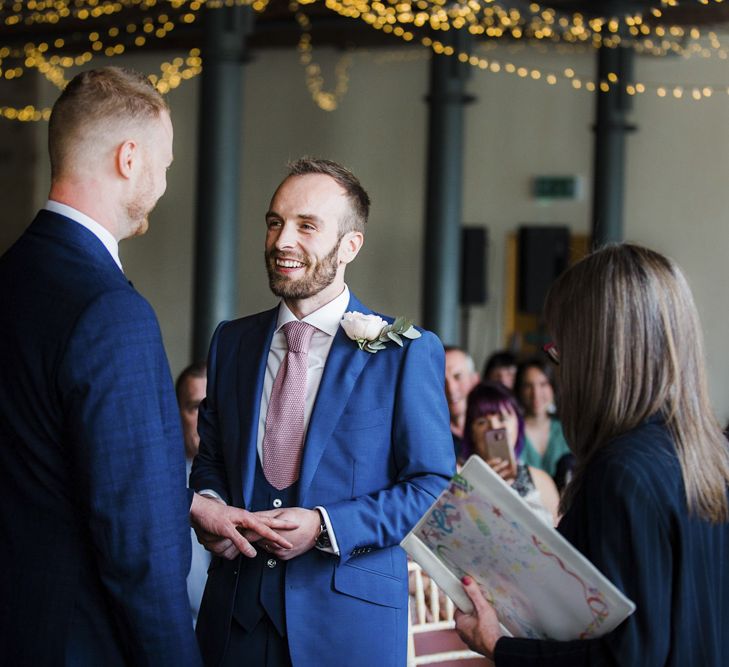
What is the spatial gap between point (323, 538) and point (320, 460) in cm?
16

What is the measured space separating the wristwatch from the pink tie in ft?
0.45

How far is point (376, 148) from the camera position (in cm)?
1152

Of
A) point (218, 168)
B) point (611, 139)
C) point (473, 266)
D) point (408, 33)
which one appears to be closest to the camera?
point (218, 168)

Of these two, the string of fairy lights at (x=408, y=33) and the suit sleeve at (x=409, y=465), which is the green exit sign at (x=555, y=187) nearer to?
the string of fairy lights at (x=408, y=33)

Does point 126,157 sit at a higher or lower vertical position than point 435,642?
higher

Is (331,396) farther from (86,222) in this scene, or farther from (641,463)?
(641,463)

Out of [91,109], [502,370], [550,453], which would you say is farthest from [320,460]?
[502,370]

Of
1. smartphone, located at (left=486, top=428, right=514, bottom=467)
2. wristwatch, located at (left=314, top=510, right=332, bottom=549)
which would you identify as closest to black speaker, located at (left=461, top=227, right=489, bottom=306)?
smartphone, located at (left=486, top=428, right=514, bottom=467)

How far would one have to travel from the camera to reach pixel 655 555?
1.51 metres

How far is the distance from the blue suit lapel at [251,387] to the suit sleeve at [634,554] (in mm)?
895

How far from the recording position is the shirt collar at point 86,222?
1801mm

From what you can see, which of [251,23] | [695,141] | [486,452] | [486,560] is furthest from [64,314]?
[695,141]

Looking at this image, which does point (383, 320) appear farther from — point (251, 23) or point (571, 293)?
point (251, 23)

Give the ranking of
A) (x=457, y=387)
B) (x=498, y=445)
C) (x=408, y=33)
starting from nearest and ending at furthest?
(x=498, y=445), (x=457, y=387), (x=408, y=33)
